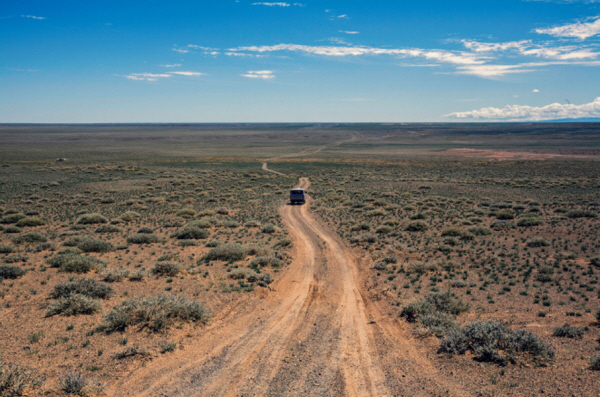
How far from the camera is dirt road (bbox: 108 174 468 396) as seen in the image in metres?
8.15

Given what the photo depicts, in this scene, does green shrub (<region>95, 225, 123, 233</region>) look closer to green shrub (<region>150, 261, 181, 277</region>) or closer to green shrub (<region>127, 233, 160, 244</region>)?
green shrub (<region>127, 233, 160, 244</region>)

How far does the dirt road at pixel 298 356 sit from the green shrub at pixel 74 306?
4108 mm

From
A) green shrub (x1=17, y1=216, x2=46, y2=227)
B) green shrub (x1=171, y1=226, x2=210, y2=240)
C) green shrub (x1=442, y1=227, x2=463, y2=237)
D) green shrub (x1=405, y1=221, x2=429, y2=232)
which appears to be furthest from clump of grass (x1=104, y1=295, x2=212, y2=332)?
green shrub (x1=17, y1=216, x2=46, y2=227)

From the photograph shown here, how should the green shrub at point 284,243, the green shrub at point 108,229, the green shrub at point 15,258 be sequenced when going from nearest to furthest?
the green shrub at point 15,258 < the green shrub at point 284,243 < the green shrub at point 108,229

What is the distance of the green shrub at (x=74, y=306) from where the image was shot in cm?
1149

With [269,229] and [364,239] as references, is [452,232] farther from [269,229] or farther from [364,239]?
[269,229]

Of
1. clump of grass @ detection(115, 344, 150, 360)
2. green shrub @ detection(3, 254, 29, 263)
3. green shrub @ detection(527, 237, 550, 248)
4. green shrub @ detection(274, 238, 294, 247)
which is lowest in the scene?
green shrub @ detection(274, 238, 294, 247)

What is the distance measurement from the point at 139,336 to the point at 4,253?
1497cm

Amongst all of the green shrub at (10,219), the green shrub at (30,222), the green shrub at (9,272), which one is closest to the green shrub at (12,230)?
the green shrub at (30,222)

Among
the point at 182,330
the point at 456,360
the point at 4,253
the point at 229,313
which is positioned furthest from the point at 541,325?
the point at 4,253

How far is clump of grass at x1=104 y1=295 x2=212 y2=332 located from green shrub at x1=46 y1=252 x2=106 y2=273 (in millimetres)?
6378

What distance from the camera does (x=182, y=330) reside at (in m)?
11.0

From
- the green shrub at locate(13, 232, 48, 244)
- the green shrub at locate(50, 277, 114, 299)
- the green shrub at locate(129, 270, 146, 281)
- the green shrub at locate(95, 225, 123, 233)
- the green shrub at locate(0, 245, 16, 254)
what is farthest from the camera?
the green shrub at locate(95, 225, 123, 233)

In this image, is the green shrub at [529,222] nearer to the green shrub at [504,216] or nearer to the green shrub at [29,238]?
the green shrub at [504,216]
